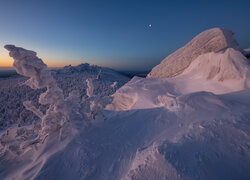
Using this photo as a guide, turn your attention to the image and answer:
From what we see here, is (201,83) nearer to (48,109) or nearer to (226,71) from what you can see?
(226,71)

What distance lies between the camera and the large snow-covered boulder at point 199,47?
5.91 meters

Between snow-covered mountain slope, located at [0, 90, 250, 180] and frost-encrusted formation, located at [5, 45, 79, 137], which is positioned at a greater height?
frost-encrusted formation, located at [5, 45, 79, 137]

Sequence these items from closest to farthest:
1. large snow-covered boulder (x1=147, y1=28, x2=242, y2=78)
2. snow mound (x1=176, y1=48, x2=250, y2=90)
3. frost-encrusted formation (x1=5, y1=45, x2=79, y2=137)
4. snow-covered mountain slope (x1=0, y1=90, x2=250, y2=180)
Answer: snow-covered mountain slope (x1=0, y1=90, x2=250, y2=180) → frost-encrusted formation (x1=5, y1=45, x2=79, y2=137) → snow mound (x1=176, y1=48, x2=250, y2=90) → large snow-covered boulder (x1=147, y1=28, x2=242, y2=78)

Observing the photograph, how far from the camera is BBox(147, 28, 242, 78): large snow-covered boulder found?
591 centimetres

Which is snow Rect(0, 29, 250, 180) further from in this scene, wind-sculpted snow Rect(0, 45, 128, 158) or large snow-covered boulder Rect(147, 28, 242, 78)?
large snow-covered boulder Rect(147, 28, 242, 78)

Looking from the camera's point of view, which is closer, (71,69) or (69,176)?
(69,176)

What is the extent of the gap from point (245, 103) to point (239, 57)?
2.41 meters

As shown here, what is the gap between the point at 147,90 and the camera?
4.71 metres

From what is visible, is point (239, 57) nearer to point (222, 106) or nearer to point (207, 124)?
point (222, 106)

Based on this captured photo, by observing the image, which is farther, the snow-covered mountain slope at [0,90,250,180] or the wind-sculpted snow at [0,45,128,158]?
the wind-sculpted snow at [0,45,128,158]

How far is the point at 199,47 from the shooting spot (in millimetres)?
6516

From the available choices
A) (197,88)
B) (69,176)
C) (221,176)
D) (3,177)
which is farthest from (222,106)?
(3,177)

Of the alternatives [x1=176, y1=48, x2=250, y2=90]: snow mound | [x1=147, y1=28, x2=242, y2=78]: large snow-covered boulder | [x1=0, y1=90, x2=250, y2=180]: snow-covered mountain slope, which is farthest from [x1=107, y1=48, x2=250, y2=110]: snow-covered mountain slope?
[x1=147, y1=28, x2=242, y2=78]: large snow-covered boulder

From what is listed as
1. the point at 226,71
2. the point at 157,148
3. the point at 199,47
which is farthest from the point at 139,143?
the point at 199,47
